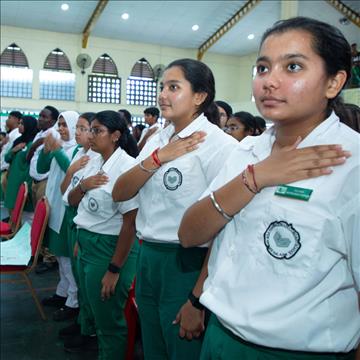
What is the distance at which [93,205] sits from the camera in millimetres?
2021

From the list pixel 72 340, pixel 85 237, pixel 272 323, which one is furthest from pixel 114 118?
pixel 272 323

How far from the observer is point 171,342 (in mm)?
1469

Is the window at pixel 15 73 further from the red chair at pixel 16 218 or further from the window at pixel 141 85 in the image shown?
the red chair at pixel 16 218

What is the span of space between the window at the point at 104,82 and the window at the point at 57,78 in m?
0.61

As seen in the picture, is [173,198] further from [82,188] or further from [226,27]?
[226,27]

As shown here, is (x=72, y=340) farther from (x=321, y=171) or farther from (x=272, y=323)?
(x=321, y=171)

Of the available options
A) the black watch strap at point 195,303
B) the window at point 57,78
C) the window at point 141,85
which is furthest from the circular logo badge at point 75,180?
the window at point 141,85

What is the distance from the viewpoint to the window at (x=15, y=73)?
486 inches

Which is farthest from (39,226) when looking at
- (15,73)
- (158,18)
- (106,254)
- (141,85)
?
(141,85)

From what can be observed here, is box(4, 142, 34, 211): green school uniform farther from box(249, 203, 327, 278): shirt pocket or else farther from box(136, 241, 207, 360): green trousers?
box(249, 203, 327, 278): shirt pocket

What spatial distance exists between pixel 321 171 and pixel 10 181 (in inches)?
168

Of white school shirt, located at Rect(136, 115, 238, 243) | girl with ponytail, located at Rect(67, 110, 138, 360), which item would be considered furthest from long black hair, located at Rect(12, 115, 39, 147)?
white school shirt, located at Rect(136, 115, 238, 243)

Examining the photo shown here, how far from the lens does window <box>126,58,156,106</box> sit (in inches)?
543

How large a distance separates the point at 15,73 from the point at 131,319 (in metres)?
11.8
